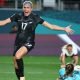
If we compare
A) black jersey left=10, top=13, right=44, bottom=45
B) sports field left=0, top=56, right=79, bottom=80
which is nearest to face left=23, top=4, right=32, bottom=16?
black jersey left=10, top=13, right=44, bottom=45

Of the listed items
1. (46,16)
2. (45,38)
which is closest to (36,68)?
(45,38)

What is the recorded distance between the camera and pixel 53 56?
21078 millimetres

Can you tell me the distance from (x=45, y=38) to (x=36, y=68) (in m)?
4.17

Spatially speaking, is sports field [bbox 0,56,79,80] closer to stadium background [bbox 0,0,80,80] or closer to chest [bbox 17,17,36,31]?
stadium background [bbox 0,0,80,80]

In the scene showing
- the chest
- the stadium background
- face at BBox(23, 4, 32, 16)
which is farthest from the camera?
Result: the stadium background

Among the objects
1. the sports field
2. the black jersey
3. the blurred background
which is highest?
the black jersey

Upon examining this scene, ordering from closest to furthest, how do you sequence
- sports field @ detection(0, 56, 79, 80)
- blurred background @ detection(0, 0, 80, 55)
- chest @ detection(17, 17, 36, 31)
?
chest @ detection(17, 17, 36, 31)
sports field @ detection(0, 56, 79, 80)
blurred background @ detection(0, 0, 80, 55)

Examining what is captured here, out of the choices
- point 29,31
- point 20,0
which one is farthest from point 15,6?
point 29,31

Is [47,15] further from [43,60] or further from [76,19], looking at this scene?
[43,60]

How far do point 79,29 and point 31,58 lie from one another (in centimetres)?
306

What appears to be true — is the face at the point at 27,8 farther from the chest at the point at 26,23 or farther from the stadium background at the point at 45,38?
the stadium background at the point at 45,38

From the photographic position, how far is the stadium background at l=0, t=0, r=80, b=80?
1706 centimetres

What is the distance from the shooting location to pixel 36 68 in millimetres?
17078

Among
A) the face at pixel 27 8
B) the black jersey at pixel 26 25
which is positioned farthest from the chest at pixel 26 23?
the face at pixel 27 8
